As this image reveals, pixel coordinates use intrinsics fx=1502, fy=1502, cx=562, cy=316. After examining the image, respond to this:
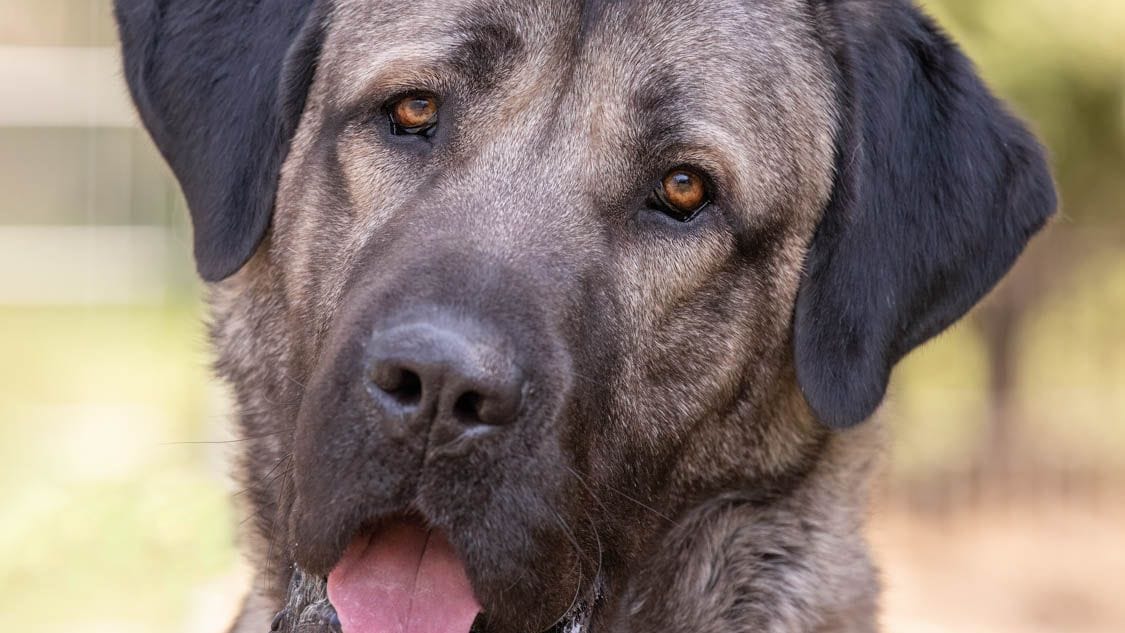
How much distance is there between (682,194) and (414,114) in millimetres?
653

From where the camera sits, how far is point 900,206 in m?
3.68

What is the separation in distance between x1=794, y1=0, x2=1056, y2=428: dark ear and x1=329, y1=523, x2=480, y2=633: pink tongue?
104 centimetres

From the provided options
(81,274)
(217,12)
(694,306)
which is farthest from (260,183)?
(81,274)

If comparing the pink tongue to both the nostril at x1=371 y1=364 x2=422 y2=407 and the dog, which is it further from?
the nostril at x1=371 y1=364 x2=422 y2=407

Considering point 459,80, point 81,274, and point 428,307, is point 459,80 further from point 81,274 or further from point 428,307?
point 81,274

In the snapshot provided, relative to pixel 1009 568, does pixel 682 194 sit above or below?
above

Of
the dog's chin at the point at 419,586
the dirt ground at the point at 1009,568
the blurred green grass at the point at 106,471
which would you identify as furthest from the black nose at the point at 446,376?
the dirt ground at the point at 1009,568

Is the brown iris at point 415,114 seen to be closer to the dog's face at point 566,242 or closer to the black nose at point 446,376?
the dog's face at point 566,242

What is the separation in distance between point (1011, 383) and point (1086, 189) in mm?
1611

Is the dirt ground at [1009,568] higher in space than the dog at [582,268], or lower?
lower

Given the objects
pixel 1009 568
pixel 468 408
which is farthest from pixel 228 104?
pixel 1009 568

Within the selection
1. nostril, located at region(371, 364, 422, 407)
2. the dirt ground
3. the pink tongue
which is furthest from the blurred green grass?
the dirt ground

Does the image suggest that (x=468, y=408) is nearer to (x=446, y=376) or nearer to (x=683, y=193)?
(x=446, y=376)

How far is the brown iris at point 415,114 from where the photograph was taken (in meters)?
3.50
